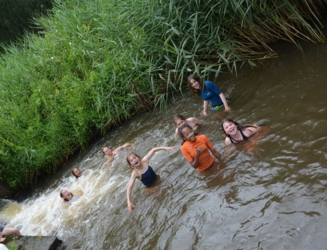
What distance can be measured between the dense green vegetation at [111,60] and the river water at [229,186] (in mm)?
531

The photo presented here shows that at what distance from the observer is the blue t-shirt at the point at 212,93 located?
6598 mm

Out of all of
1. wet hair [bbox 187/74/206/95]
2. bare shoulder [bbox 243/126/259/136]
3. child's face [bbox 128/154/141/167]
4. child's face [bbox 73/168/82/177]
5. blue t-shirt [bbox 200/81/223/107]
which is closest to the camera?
bare shoulder [bbox 243/126/259/136]

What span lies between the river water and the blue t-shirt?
257mm

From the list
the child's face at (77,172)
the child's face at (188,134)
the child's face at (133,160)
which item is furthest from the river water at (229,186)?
the child's face at (188,134)

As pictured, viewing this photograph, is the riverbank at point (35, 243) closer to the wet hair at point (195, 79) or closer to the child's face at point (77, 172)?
the child's face at point (77, 172)

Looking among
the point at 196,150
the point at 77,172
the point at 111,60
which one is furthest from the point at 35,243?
the point at 111,60

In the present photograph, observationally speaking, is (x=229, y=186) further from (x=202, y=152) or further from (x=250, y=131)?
(x=250, y=131)

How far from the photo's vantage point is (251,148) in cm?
510

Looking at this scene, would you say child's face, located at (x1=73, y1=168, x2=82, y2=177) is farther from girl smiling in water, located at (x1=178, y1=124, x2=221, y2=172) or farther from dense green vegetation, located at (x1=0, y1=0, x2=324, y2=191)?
girl smiling in water, located at (x1=178, y1=124, x2=221, y2=172)

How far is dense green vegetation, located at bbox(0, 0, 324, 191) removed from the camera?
7.32 metres

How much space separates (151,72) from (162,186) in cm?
345

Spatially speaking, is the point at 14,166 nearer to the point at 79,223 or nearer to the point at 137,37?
the point at 79,223

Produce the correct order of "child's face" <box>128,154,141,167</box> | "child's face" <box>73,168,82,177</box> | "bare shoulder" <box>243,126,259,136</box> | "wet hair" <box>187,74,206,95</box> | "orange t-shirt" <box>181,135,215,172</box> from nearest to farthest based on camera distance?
"orange t-shirt" <box>181,135,215,172</box>
"bare shoulder" <box>243,126,259,136</box>
"child's face" <box>128,154,141,167</box>
"wet hair" <box>187,74,206,95</box>
"child's face" <box>73,168,82,177</box>

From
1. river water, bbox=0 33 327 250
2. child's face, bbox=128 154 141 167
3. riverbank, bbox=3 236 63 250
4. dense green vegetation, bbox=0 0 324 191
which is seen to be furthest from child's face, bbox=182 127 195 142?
riverbank, bbox=3 236 63 250
